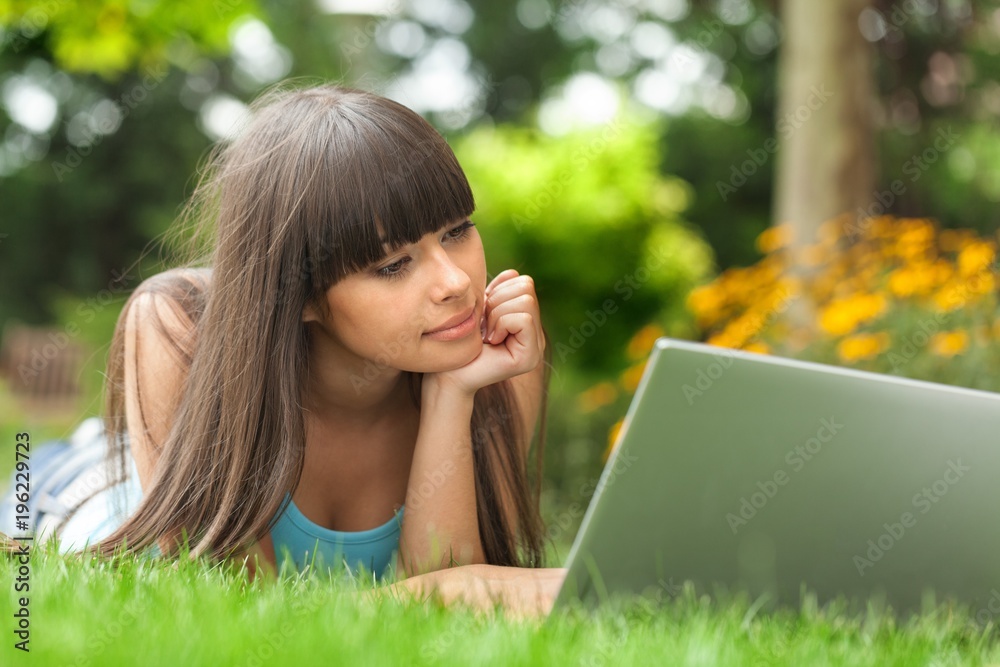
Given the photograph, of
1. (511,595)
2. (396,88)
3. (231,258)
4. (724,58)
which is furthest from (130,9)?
(724,58)

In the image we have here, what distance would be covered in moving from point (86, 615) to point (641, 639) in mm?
684

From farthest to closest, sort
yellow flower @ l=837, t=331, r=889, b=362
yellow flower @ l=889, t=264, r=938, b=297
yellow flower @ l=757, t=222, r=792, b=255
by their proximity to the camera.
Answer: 1. yellow flower @ l=757, t=222, r=792, b=255
2. yellow flower @ l=889, t=264, r=938, b=297
3. yellow flower @ l=837, t=331, r=889, b=362

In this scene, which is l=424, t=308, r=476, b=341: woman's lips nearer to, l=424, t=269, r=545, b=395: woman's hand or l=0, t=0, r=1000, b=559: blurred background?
l=424, t=269, r=545, b=395: woman's hand

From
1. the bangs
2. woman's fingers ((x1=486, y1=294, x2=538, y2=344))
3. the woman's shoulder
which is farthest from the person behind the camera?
the woman's shoulder

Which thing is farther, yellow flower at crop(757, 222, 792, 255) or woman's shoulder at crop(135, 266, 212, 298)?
yellow flower at crop(757, 222, 792, 255)

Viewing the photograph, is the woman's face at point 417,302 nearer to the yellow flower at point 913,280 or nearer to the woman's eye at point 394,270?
the woman's eye at point 394,270

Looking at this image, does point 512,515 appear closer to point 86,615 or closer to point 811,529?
point 811,529

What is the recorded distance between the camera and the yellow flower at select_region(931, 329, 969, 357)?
12.0 feet

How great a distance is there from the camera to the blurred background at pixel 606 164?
495 cm

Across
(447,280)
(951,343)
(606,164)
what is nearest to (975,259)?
(951,343)

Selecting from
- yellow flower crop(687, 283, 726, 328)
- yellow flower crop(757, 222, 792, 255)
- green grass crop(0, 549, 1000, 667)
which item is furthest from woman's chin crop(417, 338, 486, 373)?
yellow flower crop(757, 222, 792, 255)

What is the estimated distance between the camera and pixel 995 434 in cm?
133

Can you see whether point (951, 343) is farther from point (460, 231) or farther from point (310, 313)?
point (310, 313)

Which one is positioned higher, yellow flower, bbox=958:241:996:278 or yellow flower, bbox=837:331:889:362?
yellow flower, bbox=958:241:996:278
